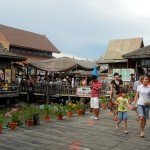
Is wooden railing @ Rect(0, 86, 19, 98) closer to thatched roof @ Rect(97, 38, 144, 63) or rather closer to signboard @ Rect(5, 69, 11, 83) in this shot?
signboard @ Rect(5, 69, 11, 83)

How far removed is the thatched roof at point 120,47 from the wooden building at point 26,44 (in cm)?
1263

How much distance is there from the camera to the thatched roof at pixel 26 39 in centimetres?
4972

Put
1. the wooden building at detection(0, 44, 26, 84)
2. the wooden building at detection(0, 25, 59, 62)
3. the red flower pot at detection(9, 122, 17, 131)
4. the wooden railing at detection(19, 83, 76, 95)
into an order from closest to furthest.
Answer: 1. the red flower pot at detection(9, 122, 17, 131)
2. the wooden railing at detection(19, 83, 76, 95)
3. the wooden building at detection(0, 44, 26, 84)
4. the wooden building at detection(0, 25, 59, 62)

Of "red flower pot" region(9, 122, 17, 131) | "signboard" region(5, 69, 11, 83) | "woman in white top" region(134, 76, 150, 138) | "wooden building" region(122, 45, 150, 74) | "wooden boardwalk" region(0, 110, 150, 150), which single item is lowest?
"wooden boardwalk" region(0, 110, 150, 150)

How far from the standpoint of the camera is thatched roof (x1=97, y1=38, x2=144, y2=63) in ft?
127

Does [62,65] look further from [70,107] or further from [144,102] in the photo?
[144,102]

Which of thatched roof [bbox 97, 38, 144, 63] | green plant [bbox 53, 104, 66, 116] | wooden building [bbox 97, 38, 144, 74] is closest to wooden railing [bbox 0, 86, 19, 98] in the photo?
green plant [bbox 53, 104, 66, 116]

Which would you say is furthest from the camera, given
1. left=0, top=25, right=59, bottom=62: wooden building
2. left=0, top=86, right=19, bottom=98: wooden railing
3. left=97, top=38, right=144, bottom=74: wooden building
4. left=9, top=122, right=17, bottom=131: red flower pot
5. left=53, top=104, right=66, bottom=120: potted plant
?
left=0, top=25, right=59, bottom=62: wooden building

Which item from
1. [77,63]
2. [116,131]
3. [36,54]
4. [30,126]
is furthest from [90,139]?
[36,54]

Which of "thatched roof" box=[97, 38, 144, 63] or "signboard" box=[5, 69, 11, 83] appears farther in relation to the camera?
"thatched roof" box=[97, 38, 144, 63]

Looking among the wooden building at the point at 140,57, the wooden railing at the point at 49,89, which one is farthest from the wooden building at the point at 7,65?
the wooden building at the point at 140,57

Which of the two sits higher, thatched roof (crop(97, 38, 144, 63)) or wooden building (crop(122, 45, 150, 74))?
thatched roof (crop(97, 38, 144, 63))

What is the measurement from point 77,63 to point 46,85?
3081mm

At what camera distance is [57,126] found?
41.1 feet
